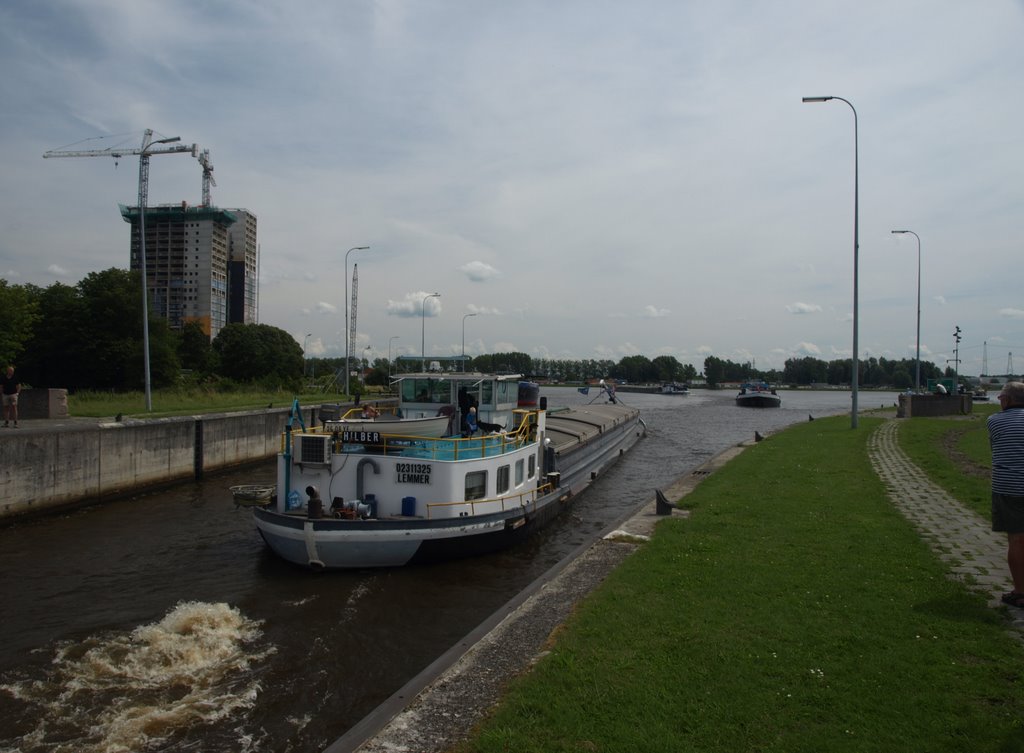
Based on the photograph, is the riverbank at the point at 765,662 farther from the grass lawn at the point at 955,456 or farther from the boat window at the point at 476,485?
the boat window at the point at 476,485

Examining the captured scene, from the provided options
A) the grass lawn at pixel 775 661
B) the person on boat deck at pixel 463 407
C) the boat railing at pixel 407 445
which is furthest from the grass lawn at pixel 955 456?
the person on boat deck at pixel 463 407

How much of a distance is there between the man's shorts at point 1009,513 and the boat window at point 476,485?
376 inches

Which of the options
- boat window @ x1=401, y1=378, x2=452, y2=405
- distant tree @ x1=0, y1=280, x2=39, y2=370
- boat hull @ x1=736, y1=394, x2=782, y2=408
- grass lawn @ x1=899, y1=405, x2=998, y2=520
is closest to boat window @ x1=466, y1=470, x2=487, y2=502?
boat window @ x1=401, y1=378, x2=452, y2=405

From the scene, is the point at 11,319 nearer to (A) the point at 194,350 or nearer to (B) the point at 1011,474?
(A) the point at 194,350

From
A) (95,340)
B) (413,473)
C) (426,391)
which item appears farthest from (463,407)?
(95,340)

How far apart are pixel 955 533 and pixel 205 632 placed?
1206cm

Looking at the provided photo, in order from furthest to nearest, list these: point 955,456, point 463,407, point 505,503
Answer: point 955,456, point 463,407, point 505,503

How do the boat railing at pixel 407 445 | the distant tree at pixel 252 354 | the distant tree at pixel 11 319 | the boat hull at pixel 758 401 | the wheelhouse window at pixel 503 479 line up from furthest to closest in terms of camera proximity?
1. the boat hull at pixel 758 401
2. the distant tree at pixel 252 354
3. the distant tree at pixel 11 319
4. the wheelhouse window at pixel 503 479
5. the boat railing at pixel 407 445

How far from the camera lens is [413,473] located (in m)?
13.7

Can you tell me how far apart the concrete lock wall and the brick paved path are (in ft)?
70.3

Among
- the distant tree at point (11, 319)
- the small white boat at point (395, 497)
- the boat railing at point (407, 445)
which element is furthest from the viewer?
the distant tree at point (11, 319)

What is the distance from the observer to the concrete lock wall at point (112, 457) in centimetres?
1833

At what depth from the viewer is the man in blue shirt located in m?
6.84

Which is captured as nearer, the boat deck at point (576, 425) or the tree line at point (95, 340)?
the boat deck at point (576, 425)
